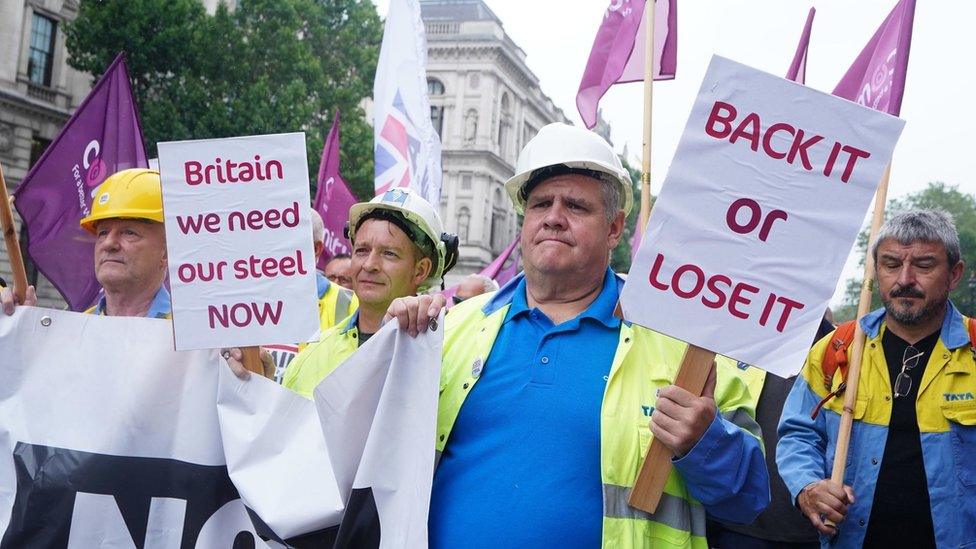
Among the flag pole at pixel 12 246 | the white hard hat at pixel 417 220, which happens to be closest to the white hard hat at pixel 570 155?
the white hard hat at pixel 417 220

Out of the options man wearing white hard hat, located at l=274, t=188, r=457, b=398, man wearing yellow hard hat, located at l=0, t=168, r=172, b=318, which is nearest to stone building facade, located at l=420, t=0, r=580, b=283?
man wearing white hard hat, located at l=274, t=188, r=457, b=398

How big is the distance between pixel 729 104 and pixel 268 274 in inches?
58.7

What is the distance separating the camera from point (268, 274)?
299 cm

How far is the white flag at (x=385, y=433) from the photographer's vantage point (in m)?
2.63

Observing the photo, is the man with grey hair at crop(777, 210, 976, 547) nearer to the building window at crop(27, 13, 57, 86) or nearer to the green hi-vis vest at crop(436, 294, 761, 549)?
the green hi-vis vest at crop(436, 294, 761, 549)

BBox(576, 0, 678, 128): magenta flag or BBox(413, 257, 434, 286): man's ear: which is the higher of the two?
BBox(576, 0, 678, 128): magenta flag

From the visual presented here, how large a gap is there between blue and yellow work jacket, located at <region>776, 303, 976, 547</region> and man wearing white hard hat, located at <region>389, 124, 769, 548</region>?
3.92ft

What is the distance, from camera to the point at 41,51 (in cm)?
2653

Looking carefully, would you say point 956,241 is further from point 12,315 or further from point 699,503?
point 12,315

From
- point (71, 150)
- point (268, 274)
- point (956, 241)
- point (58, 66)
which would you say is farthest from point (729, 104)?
point (58, 66)

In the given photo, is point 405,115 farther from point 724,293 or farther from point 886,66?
point 724,293

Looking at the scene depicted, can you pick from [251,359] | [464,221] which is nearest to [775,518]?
[251,359]

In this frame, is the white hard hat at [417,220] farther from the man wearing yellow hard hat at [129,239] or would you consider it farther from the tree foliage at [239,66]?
→ the tree foliage at [239,66]

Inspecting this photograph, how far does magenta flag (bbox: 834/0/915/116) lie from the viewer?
4.11 m
